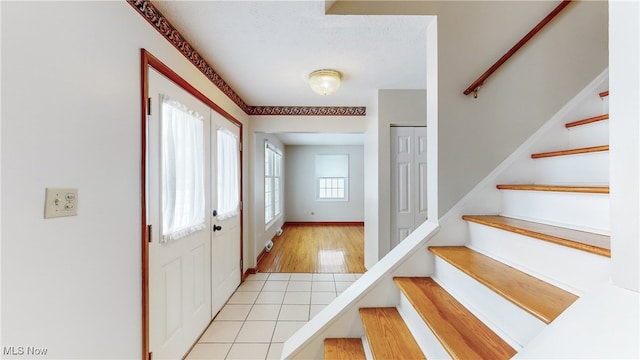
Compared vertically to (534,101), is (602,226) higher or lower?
lower

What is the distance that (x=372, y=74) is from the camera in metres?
2.56

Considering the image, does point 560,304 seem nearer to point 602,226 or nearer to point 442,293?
point 602,226

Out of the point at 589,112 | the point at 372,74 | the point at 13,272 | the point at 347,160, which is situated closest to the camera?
the point at 13,272

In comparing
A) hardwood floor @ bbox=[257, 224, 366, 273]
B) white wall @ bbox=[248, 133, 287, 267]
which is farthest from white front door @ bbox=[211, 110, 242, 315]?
hardwood floor @ bbox=[257, 224, 366, 273]

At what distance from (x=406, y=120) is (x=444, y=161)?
156 cm

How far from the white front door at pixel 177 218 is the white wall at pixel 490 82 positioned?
1360 mm

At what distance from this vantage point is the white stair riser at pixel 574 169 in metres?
1.26

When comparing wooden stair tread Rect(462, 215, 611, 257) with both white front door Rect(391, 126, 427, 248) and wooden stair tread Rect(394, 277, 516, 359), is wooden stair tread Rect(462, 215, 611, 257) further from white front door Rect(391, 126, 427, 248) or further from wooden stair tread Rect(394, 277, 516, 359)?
white front door Rect(391, 126, 427, 248)

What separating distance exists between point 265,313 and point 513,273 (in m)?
2.20

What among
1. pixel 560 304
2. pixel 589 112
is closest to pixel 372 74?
pixel 589 112

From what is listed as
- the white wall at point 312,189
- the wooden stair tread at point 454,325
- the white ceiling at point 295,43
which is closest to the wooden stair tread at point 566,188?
the wooden stair tread at point 454,325

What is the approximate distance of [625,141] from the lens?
1.94 ft

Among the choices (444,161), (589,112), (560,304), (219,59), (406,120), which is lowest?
(560,304)

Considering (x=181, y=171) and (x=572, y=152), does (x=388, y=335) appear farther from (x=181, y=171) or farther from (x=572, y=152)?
(x=181, y=171)
